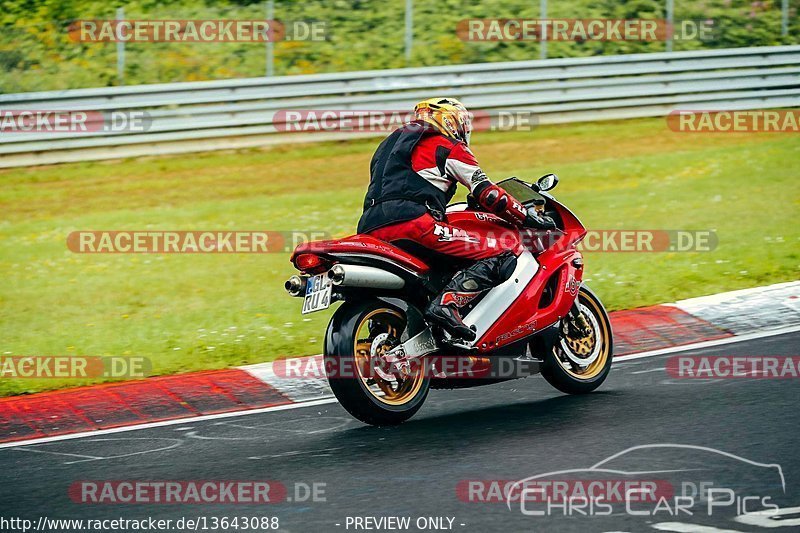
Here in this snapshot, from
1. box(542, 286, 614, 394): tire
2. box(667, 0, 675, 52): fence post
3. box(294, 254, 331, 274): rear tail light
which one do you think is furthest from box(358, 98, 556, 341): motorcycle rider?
box(667, 0, 675, 52): fence post

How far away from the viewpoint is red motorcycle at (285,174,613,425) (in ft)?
24.5

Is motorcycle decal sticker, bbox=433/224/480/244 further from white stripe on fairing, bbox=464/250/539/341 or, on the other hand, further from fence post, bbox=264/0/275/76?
fence post, bbox=264/0/275/76

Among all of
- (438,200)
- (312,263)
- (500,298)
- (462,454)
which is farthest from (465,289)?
(462,454)

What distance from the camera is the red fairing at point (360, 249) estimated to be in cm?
745

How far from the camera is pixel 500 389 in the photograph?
28.9ft

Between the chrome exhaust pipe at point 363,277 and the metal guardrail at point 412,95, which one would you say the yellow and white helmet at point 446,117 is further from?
the metal guardrail at point 412,95

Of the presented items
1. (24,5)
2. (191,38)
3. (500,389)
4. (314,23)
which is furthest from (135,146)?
(500,389)

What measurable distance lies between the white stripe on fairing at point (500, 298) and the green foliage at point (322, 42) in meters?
12.1

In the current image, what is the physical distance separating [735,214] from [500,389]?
6.45m

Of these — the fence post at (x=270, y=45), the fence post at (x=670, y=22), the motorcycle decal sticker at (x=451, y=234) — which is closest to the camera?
the motorcycle decal sticker at (x=451, y=234)

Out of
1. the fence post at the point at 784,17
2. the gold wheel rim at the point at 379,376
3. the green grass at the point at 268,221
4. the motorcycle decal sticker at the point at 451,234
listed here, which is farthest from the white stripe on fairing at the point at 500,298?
the fence post at the point at 784,17

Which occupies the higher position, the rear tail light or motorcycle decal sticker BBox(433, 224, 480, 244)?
A: motorcycle decal sticker BBox(433, 224, 480, 244)

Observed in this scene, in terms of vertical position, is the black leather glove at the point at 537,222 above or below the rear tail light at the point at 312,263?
above

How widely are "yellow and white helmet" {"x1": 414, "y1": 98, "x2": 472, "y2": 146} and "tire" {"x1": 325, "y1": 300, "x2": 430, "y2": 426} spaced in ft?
3.95
